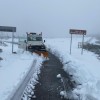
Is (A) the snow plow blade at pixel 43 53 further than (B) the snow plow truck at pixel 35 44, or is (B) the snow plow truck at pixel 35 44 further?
(B) the snow plow truck at pixel 35 44

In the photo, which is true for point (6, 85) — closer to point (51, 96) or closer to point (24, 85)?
point (24, 85)

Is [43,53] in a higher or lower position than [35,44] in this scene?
lower

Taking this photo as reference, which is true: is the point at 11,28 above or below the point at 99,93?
above

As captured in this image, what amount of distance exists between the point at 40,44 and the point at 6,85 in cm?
2291

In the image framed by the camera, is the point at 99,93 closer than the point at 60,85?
Yes

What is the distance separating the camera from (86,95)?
11141 mm

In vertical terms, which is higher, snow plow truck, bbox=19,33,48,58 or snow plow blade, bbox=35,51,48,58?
snow plow truck, bbox=19,33,48,58

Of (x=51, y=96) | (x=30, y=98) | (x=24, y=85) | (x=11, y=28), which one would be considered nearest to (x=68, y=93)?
(x=51, y=96)

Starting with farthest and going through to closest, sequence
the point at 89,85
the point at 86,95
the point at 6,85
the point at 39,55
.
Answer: the point at 39,55, the point at 6,85, the point at 89,85, the point at 86,95

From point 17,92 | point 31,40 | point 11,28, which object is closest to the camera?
point 17,92

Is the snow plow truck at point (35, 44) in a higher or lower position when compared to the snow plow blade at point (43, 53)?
higher

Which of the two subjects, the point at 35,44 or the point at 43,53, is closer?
the point at 43,53

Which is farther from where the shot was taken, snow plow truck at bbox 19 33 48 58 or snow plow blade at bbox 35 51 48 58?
snow plow truck at bbox 19 33 48 58

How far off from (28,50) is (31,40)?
2.13 m
